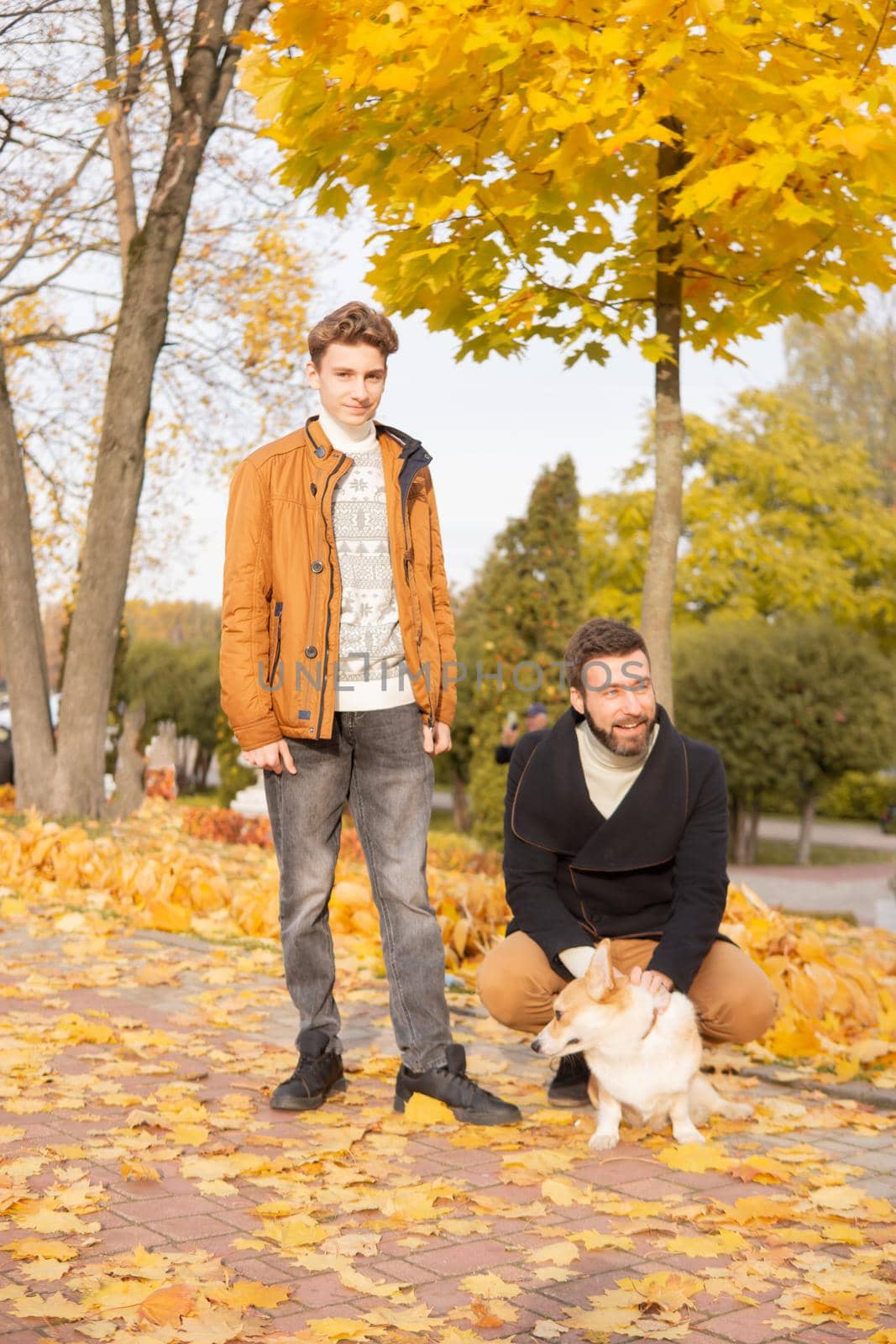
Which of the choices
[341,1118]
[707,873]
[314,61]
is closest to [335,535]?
[707,873]

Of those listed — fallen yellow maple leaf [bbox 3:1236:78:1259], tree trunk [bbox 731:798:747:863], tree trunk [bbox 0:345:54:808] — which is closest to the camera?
fallen yellow maple leaf [bbox 3:1236:78:1259]

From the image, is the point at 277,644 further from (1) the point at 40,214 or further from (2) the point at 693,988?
(1) the point at 40,214

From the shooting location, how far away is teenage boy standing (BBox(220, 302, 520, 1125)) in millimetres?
4008

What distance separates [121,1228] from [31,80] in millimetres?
7203

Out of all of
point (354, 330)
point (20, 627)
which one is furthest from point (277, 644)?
point (20, 627)

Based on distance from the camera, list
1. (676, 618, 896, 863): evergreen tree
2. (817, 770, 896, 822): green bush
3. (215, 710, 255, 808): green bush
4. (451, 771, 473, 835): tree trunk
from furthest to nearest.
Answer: (817, 770, 896, 822): green bush → (451, 771, 473, 835): tree trunk → (676, 618, 896, 863): evergreen tree → (215, 710, 255, 808): green bush

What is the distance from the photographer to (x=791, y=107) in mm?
4832

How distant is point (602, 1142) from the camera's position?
395cm

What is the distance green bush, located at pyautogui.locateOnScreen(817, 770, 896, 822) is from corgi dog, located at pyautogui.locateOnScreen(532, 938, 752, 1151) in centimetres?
3227

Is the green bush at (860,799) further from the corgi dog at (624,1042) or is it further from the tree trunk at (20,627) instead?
the corgi dog at (624,1042)

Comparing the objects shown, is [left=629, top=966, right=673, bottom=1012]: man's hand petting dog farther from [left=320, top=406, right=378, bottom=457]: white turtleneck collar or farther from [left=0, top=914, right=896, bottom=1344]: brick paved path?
[left=320, top=406, right=378, bottom=457]: white turtleneck collar

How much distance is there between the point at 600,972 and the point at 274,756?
1082 mm

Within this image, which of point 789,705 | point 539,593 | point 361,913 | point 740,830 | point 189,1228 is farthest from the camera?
point 740,830

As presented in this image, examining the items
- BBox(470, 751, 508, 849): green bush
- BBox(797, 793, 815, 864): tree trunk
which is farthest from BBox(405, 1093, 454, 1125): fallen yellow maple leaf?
BBox(797, 793, 815, 864): tree trunk
